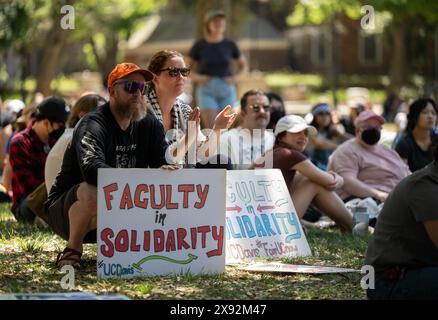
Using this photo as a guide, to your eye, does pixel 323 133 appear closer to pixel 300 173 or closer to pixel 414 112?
pixel 414 112

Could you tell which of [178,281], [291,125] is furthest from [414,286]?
[291,125]

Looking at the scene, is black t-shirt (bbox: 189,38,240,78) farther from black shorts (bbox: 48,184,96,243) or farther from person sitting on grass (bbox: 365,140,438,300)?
person sitting on grass (bbox: 365,140,438,300)

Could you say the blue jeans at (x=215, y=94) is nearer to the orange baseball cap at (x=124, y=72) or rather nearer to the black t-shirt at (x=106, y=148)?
the black t-shirt at (x=106, y=148)

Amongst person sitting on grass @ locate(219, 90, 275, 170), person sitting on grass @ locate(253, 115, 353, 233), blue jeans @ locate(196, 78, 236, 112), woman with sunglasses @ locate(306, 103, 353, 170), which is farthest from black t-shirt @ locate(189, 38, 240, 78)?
person sitting on grass @ locate(253, 115, 353, 233)

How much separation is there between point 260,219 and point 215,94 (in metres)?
5.98

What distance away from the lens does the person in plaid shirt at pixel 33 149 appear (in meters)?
9.76

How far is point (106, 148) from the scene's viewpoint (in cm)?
740

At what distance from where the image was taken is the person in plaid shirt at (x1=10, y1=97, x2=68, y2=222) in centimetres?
976

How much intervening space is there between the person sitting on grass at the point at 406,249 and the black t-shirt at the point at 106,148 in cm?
206

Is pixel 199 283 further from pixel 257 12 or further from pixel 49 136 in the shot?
pixel 257 12

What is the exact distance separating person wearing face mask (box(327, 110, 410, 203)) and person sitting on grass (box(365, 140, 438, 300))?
5.02 metres

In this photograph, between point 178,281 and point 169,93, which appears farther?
point 169,93

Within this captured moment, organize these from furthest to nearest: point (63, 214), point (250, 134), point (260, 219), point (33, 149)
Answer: point (250, 134) < point (33, 149) < point (260, 219) < point (63, 214)

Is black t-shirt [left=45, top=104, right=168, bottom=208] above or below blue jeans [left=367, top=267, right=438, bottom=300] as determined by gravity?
above
